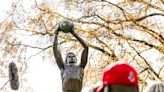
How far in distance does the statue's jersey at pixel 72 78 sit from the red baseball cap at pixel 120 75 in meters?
4.66

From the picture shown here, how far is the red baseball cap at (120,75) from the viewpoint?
234cm

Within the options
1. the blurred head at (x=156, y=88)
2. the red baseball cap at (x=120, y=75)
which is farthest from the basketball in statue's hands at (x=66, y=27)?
the red baseball cap at (x=120, y=75)


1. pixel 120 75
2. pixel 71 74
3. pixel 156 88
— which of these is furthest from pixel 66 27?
pixel 120 75

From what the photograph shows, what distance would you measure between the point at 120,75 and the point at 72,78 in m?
4.74

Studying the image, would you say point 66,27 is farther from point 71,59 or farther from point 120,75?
point 120,75

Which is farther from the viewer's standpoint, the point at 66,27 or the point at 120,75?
the point at 66,27

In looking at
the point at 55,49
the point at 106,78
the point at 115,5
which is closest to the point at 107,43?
the point at 115,5

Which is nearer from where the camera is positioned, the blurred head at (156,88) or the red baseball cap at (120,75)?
the red baseball cap at (120,75)

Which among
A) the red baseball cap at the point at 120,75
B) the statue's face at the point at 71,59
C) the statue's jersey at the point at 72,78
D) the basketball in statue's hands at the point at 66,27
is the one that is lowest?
the statue's jersey at the point at 72,78

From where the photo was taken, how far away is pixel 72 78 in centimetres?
707

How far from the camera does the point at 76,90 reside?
702 cm

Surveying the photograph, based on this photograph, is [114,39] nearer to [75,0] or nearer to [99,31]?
[99,31]

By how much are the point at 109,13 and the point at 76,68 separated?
7.16 meters

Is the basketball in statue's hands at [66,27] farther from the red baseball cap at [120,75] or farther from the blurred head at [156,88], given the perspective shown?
the red baseball cap at [120,75]
